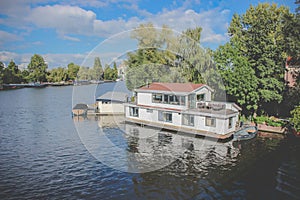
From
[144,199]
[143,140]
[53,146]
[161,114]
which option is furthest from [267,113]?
[53,146]

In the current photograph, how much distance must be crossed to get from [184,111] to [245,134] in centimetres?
754

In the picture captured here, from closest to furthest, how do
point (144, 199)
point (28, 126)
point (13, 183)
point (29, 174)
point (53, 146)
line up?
point (144, 199)
point (13, 183)
point (29, 174)
point (53, 146)
point (28, 126)

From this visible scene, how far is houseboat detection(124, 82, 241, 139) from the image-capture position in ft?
89.4

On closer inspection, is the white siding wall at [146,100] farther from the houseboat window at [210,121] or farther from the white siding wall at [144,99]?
the houseboat window at [210,121]

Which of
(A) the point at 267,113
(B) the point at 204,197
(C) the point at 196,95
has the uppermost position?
(C) the point at 196,95

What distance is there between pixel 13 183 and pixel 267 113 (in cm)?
3398

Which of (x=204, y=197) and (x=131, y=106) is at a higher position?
(x=131, y=106)

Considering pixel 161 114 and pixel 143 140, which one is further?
pixel 161 114

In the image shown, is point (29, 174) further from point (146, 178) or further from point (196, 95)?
point (196, 95)

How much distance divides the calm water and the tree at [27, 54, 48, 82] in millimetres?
110531

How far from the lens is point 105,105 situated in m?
43.4

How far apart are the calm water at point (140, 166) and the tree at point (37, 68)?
11053cm

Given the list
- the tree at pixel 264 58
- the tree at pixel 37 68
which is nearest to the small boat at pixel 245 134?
the tree at pixel 264 58

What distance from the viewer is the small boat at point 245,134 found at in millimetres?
27031
